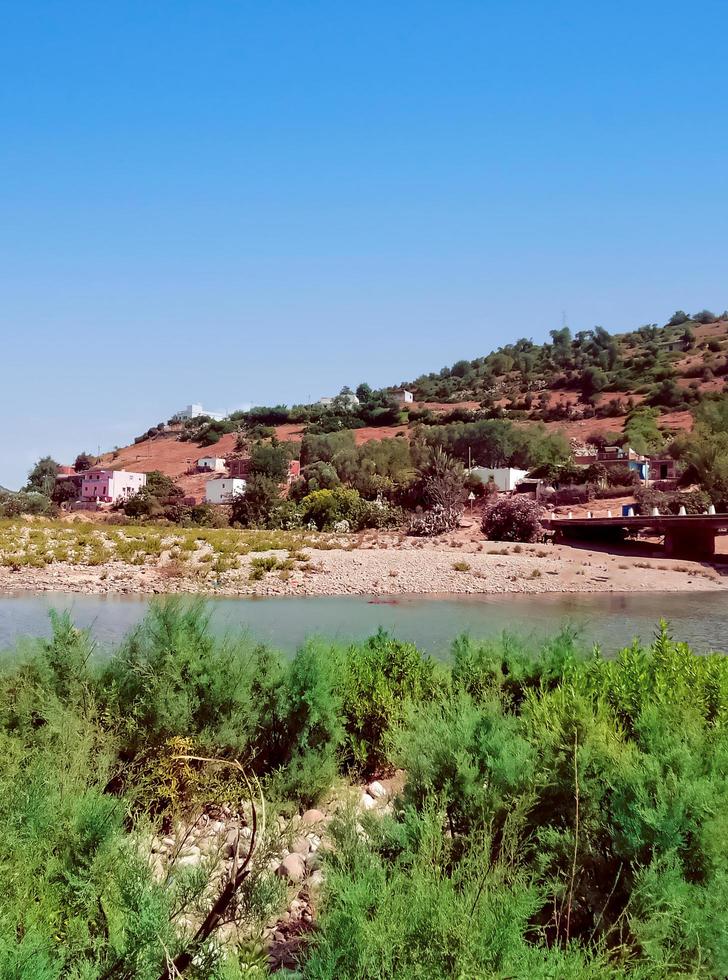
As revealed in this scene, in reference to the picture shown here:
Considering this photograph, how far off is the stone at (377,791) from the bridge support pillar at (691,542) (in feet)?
109

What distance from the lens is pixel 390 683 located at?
7035mm

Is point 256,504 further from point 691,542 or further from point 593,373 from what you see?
point 593,373

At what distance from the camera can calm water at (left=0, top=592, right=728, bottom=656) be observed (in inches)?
645

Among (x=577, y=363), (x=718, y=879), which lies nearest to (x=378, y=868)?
(x=718, y=879)

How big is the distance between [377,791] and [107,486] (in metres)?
59.4

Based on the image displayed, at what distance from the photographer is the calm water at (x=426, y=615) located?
1639 cm

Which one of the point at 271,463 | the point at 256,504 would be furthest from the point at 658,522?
the point at 271,463

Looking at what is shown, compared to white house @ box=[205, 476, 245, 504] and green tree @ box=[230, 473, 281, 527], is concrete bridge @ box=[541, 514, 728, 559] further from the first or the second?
white house @ box=[205, 476, 245, 504]

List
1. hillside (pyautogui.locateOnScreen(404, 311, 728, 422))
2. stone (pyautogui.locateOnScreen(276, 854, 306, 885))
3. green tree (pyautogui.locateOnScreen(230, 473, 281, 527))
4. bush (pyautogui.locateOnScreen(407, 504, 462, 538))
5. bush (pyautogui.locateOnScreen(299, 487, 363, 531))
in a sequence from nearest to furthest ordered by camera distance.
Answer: stone (pyautogui.locateOnScreen(276, 854, 306, 885)), bush (pyautogui.locateOnScreen(407, 504, 462, 538)), bush (pyautogui.locateOnScreen(299, 487, 363, 531)), green tree (pyautogui.locateOnScreen(230, 473, 281, 527)), hillside (pyautogui.locateOnScreen(404, 311, 728, 422))

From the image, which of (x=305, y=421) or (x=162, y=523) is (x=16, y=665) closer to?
(x=162, y=523)

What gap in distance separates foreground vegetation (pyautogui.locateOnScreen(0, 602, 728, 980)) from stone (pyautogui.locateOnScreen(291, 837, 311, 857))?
1.16 feet

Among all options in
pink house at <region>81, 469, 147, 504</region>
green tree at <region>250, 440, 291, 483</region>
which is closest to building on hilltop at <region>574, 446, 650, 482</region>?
green tree at <region>250, 440, 291, 483</region>

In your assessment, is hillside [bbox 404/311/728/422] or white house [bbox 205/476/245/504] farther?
hillside [bbox 404/311/728/422]

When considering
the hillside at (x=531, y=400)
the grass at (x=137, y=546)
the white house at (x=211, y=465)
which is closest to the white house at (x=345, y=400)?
the hillside at (x=531, y=400)
